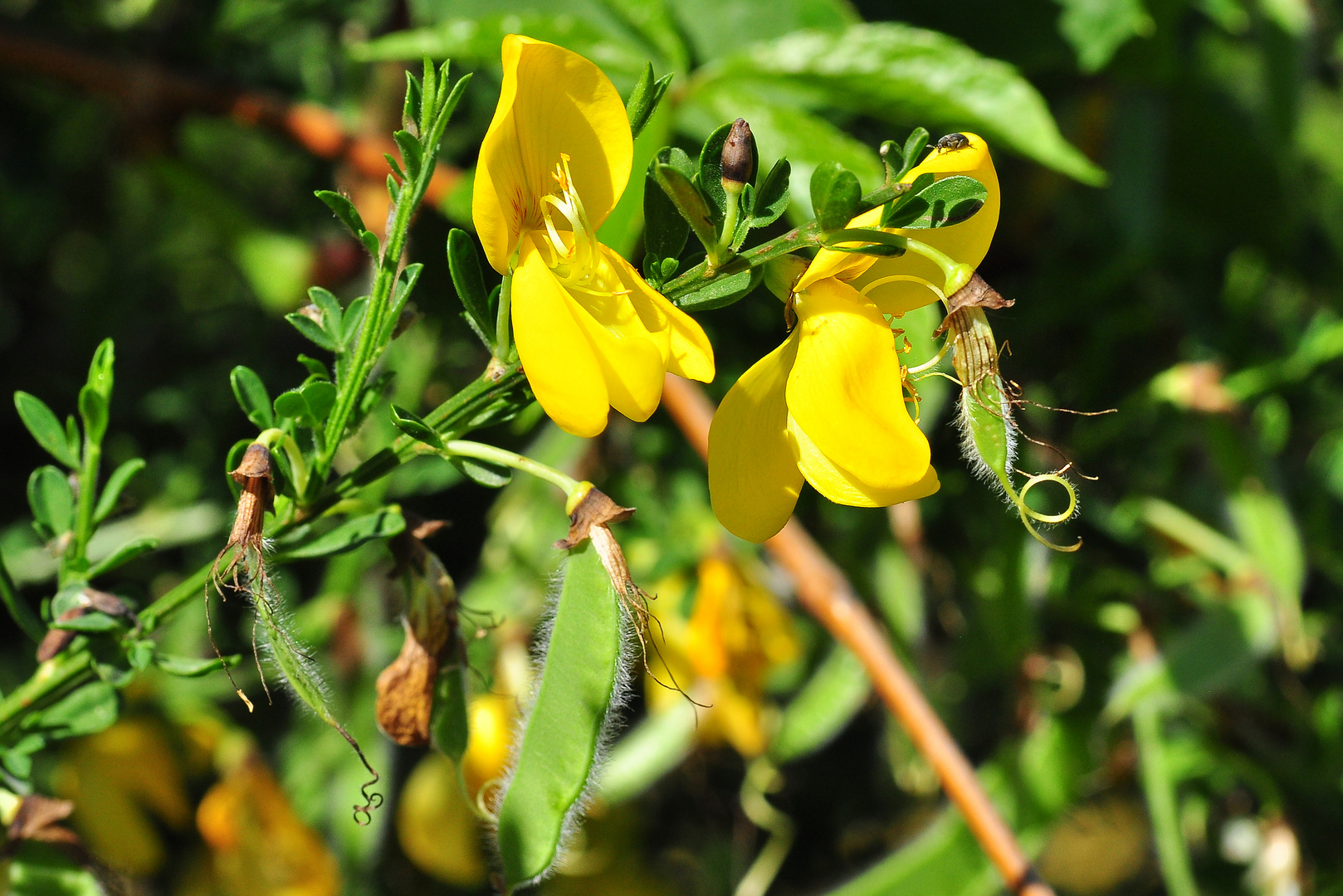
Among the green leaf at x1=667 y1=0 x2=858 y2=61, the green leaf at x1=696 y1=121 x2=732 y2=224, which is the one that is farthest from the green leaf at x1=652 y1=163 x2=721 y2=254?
the green leaf at x1=667 y1=0 x2=858 y2=61

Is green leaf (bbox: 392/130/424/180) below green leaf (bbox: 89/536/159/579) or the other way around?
Result: the other way around

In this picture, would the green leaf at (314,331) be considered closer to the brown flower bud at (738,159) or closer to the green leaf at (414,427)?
the green leaf at (414,427)

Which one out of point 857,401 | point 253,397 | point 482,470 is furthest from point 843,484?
point 253,397

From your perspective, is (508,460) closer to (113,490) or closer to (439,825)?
(113,490)

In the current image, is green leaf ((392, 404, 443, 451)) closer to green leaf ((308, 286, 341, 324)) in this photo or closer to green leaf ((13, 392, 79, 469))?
green leaf ((308, 286, 341, 324))

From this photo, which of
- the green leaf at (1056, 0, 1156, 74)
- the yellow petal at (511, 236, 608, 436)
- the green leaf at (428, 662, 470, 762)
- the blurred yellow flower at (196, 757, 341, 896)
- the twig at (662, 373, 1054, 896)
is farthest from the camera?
the blurred yellow flower at (196, 757, 341, 896)

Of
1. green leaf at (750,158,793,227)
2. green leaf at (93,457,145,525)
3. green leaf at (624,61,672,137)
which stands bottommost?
green leaf at (93,457,145,525)
